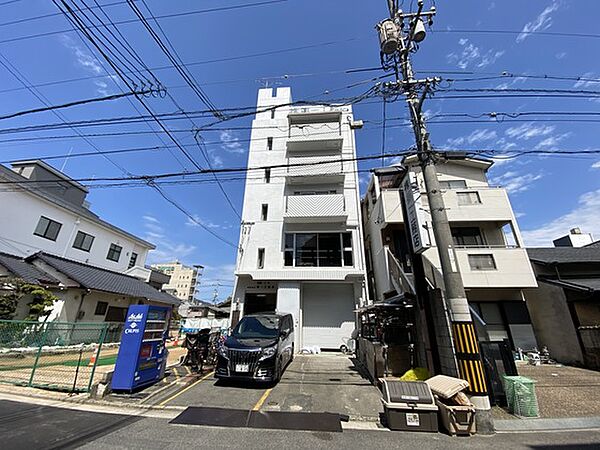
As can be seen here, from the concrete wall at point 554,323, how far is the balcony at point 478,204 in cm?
408

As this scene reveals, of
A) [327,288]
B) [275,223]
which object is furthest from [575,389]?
[275,223]

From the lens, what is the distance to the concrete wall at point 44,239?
48.2 feet

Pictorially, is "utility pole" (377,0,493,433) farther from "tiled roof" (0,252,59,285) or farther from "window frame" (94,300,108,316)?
"window frame" (94,300,108,316)

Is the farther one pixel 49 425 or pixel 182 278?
pixel 182 278

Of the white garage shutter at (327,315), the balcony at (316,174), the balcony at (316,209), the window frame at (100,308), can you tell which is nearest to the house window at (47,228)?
the window frame at (100,308)

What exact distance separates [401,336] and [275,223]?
9.97m

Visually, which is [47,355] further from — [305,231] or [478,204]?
[478,204]

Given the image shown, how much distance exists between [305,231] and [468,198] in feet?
32.0

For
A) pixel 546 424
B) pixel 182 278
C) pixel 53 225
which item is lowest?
pixel 546 424

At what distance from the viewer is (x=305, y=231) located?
1561 centimetres

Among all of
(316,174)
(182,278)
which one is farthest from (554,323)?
(182,278)

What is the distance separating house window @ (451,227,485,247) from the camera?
13.7 m

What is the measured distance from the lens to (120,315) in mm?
16875

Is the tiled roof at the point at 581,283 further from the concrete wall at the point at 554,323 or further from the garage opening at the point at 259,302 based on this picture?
the garage opening at the point at 259,302
